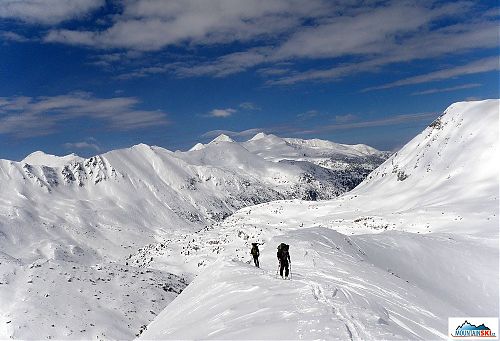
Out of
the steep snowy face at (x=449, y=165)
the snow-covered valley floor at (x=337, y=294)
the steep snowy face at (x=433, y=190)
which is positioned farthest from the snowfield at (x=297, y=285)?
the steep snowy face at (x=449, y=165)

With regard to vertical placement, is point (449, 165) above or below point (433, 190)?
above

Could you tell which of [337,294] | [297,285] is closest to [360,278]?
[297,285]

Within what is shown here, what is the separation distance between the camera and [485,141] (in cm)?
11769

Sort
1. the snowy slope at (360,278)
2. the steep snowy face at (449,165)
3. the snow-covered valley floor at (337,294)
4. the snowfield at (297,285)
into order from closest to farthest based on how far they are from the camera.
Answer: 1. the snow-covered valley floor at (337,294)
2. the snowy slope at (360,278)
3. the snowfield at (297,285)
4. the steep snowy face at (449,165)

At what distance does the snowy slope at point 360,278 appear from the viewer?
13217mm

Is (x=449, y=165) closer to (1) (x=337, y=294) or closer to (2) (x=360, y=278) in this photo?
(2) (x=360, y=278)

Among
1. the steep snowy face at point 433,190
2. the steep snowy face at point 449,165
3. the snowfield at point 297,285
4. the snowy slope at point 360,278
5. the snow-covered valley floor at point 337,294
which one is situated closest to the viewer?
the snow-covered valley floor at point 337,294

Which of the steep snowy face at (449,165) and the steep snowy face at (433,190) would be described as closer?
the steep snowy face at (433,190)

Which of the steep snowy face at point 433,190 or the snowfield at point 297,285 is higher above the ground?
the steep snowy face at point 433,190

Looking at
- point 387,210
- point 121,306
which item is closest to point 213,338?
point 121,306

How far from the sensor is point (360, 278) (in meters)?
24.0

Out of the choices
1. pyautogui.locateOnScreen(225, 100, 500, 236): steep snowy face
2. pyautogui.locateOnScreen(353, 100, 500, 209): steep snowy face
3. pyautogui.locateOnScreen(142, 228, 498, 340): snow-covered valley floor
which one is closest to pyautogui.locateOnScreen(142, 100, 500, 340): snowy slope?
pyautogui.locateOnScreen(142, 228, 498, 340): snow-covered valley floor

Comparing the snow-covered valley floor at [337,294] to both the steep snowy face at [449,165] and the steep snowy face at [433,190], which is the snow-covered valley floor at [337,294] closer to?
the steep snowy face at [433,190]

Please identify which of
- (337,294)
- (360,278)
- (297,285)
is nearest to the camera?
(337,294)
